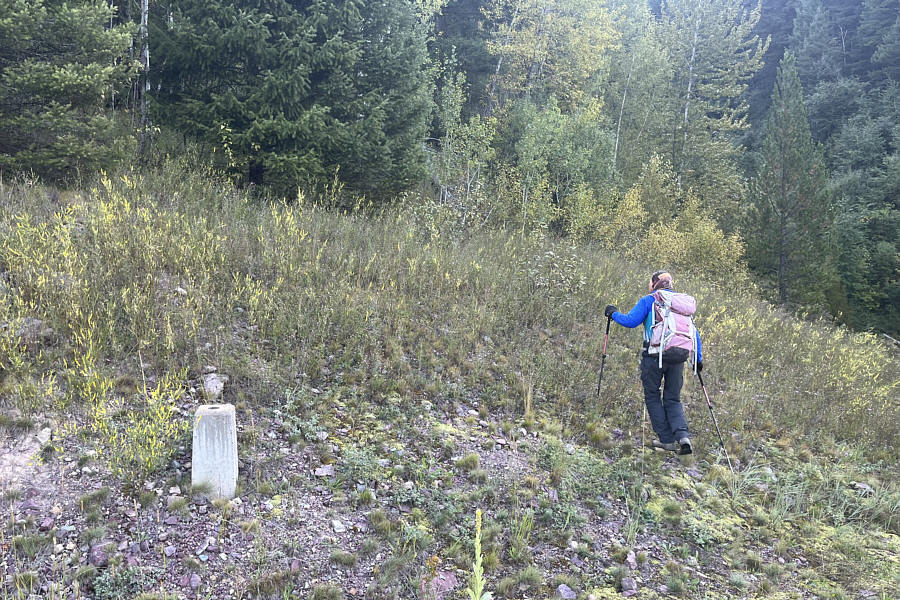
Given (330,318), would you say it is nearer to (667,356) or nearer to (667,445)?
(667,356)

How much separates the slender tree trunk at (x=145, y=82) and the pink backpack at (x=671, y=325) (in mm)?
10075

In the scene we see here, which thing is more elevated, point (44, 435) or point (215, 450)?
point (215, 450)

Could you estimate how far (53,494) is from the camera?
3.53m

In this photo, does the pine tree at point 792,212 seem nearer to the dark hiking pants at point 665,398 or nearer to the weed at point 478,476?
the dark hiking pants at point 665,398

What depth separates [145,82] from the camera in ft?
32.7

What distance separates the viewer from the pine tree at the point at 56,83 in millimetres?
7383

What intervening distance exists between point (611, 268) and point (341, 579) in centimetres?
959

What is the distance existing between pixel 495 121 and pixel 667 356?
1357cm

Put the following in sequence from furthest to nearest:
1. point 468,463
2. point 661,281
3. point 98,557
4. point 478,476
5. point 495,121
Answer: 1. point 495,121
2. point 661,281
3. point 468,463
4. point 478,476
5. point 98,557

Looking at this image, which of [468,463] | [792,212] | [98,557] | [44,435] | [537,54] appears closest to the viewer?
[98,557]

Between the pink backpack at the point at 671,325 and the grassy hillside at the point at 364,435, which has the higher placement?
the pink backpack at the point at 671,325

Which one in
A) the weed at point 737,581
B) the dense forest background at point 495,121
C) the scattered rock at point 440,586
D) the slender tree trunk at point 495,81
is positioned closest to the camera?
the scattered rock at point 440,586

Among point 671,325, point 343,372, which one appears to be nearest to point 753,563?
point 671,325

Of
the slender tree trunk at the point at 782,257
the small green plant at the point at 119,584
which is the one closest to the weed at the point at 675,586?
the small green plant at the point at 119,584
